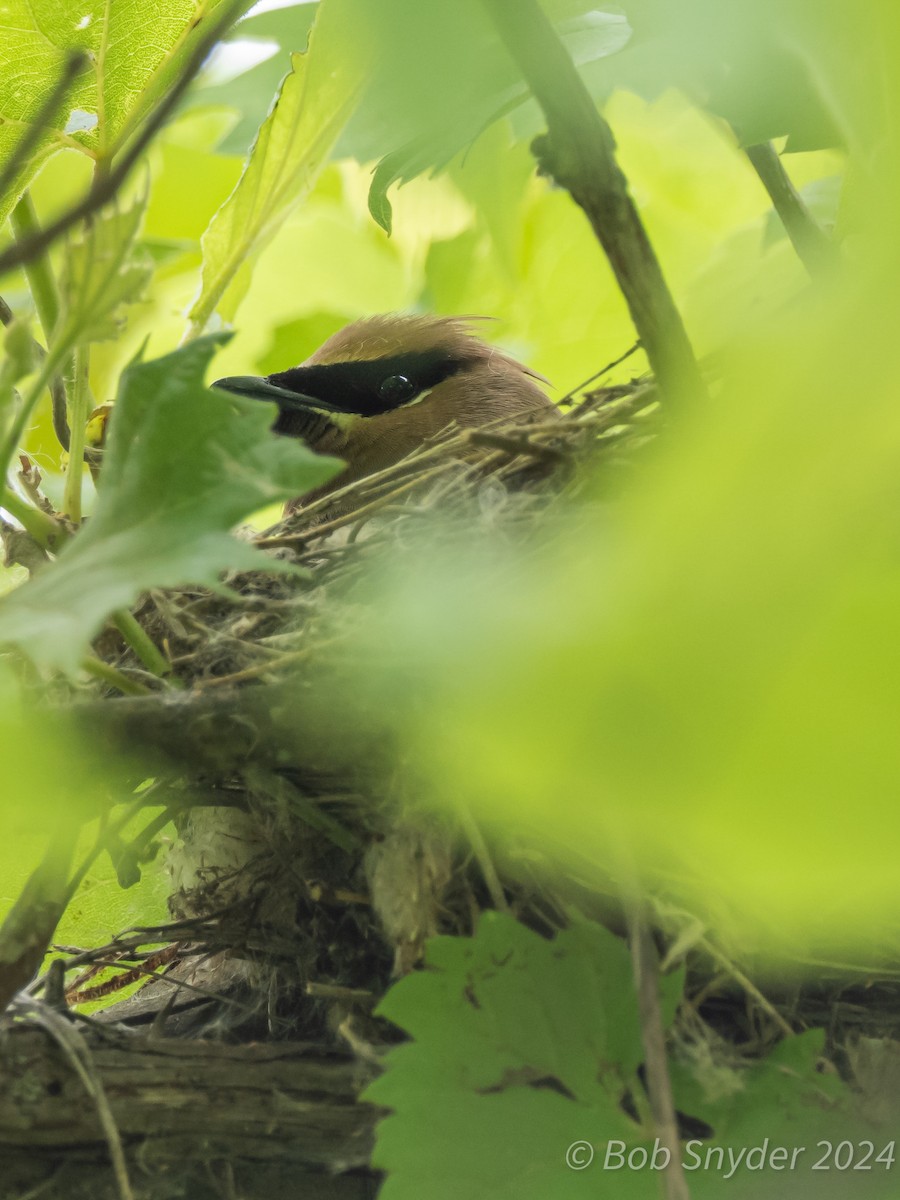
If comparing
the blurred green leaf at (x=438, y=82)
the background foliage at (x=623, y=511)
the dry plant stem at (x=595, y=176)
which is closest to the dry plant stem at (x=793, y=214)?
the background foliage at (x=623, y=511)

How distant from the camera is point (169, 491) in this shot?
73 centimetres

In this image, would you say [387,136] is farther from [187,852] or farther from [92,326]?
[187,852]

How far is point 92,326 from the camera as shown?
76 centimetres

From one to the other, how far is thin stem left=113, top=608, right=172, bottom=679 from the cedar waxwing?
0.80m

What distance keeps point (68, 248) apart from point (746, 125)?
617 mm

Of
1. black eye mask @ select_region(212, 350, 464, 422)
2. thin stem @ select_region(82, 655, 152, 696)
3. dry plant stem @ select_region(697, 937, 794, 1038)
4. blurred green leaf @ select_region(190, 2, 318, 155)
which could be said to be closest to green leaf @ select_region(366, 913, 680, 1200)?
dry plant stem @ select_region(697, 937, 794, 1038)

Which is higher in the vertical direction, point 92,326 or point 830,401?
point 92,326

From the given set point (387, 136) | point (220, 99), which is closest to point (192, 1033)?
point (387, 136)

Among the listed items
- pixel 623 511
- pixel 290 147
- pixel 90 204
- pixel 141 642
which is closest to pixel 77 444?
pixel 141 642

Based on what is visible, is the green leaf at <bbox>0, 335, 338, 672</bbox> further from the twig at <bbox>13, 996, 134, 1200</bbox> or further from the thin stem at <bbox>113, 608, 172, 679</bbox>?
the twig at <bbox>13, 996, 134, 1200</bbox>

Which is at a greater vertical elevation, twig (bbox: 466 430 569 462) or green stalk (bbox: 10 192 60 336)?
green stalk (bbox: 10 192 60 336)

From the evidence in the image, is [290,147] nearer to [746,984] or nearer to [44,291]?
[44,291]

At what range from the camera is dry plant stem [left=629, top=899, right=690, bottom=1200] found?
705 mm

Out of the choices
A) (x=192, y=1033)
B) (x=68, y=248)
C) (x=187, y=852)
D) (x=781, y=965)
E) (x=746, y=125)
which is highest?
(x=68, y=248)
